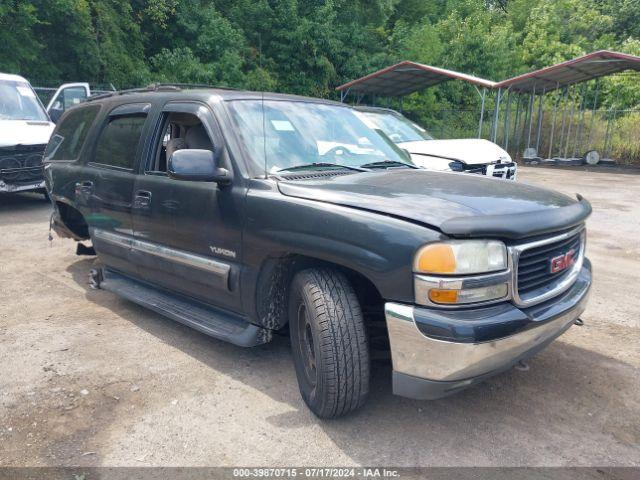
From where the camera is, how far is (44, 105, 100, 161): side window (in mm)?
4855

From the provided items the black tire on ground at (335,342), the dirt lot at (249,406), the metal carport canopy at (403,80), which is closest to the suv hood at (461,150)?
the dirt lot at (249,406)

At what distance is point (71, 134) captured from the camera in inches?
201

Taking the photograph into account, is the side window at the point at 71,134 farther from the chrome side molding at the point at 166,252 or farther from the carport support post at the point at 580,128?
the carport support post at the point at 580,128

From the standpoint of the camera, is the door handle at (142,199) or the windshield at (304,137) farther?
the door handle at (142,199)

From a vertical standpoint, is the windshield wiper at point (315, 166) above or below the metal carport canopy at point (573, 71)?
below

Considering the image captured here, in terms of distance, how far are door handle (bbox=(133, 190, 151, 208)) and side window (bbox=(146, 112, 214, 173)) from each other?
176 millimetres

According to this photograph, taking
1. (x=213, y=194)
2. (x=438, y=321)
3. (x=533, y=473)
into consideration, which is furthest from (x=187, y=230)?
(x=533, y=473)

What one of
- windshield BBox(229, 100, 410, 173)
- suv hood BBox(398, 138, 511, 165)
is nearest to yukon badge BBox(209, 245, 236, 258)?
windshield BBox(229, 100, 410, 173)

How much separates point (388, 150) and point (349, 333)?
1.86 meters

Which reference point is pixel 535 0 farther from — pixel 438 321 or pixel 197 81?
pixel 438 321

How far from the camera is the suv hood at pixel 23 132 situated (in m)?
8.73

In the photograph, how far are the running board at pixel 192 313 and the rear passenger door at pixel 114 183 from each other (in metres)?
0.15

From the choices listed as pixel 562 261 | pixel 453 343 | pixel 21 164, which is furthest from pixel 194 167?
pixel 21 164

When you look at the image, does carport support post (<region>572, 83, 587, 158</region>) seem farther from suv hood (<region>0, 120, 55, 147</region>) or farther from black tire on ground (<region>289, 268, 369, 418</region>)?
black tire on ground (<region>289, 268, 369, 418</region>)
